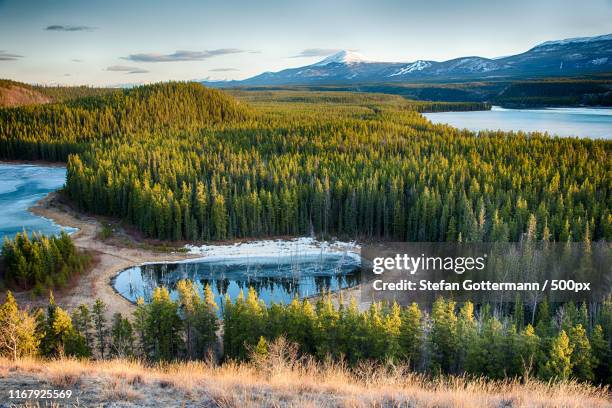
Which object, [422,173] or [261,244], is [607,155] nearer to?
Answer: [422,173]

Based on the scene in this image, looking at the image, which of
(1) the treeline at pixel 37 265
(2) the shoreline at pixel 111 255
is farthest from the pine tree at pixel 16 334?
(1) the treeline at pixel 37 265

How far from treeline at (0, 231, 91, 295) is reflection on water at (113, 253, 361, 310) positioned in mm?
6273

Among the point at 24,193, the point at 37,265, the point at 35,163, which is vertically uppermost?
the point at 35,163

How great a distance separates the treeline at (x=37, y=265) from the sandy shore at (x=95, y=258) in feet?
5.69

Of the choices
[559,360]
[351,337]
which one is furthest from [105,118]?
[559,360]

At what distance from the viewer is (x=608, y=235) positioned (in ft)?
202

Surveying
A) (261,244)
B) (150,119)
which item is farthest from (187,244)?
(150,119)

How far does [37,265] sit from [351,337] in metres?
40.6

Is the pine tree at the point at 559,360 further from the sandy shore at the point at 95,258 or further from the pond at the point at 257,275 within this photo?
the sandy shore at the point at 95,258

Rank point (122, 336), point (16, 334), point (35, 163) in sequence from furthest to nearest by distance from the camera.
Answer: point (35, 163) → point (122, 336) → point (16, 334)

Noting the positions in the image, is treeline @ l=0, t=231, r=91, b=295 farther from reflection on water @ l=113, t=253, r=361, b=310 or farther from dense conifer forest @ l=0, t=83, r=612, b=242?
dense conifer forest @ l=0, t=83, r=612, b=242

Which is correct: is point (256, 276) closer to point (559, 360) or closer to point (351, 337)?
point (351, 337)

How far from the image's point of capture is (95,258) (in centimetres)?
6538

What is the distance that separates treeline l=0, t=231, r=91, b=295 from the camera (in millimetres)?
54625
